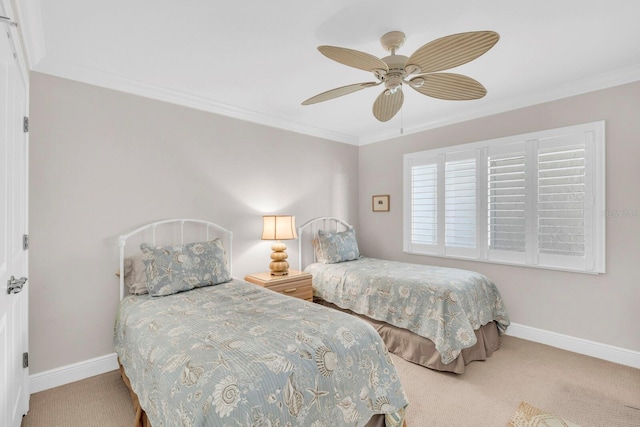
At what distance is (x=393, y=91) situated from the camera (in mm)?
2225

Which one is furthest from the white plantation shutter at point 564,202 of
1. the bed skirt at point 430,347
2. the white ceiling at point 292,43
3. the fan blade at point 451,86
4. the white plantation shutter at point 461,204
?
the fan blade at point 451,86

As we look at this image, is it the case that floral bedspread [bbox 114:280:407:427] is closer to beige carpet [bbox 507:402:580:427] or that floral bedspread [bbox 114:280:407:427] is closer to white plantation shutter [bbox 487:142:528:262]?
beige carpet [bbox 507:402:580:427]

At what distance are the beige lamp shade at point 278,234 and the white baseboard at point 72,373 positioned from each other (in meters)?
1.67

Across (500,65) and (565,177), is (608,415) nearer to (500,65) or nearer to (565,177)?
(565,177)

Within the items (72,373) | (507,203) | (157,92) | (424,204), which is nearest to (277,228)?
(157,92)

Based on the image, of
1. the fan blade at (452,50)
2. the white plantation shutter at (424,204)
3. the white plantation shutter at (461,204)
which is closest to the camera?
the fan blade at (452,50)

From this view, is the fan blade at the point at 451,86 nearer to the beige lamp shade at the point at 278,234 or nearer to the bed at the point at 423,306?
the bed at the point at 423,306

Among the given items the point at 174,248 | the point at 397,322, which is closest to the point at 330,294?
the point at 397,322

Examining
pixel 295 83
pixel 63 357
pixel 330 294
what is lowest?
pixel 63 357

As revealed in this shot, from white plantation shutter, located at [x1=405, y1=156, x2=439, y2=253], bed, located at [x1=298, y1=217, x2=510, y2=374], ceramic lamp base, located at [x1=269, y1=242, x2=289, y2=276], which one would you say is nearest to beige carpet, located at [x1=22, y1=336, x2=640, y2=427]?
bed, located at [x1=298, y1=217, x2=510, y2=374]

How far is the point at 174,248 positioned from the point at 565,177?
3742 millimetres

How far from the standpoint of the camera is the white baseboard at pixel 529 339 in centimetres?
240

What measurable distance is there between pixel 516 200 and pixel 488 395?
200cm

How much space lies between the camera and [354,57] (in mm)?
1816
